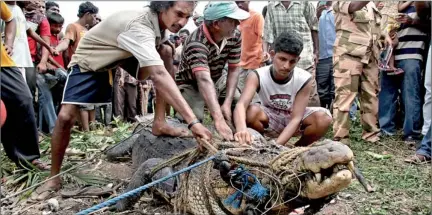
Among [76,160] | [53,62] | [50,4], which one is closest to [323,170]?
[76,160]

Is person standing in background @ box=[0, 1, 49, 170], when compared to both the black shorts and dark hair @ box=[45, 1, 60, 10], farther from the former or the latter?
dark hair @ box=[45, 1, 60, 10]

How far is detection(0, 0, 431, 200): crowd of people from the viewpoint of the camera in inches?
134

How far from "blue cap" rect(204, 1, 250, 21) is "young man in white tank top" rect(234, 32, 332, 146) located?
384mm

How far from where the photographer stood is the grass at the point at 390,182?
300cm

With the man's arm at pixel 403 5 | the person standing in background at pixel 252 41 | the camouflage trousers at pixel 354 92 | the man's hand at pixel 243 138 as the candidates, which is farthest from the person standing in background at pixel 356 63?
the man's hand at pixel 243 138

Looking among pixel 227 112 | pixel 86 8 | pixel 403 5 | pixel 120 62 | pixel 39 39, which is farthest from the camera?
pixel 86 8

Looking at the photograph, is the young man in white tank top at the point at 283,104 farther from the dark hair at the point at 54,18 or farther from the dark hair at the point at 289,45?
the dark hair at the point at 54,18

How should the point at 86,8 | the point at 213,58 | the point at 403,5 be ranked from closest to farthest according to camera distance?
the point at 213,58
the point at 403,5
the point at 86,8

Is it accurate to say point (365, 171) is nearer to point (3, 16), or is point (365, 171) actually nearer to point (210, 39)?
point (210, 39)

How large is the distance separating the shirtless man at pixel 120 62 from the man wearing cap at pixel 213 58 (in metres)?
0.37

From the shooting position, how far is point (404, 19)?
17.0 ft

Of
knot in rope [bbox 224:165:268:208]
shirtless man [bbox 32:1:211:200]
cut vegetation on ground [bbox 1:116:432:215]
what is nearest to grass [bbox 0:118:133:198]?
cut vegetation on ground [bbox 1:116:432:215]

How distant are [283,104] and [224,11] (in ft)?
3.20

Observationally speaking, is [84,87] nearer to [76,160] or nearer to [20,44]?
[76,160]
